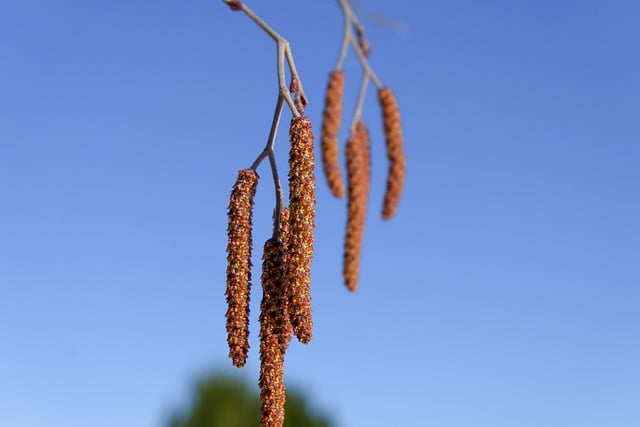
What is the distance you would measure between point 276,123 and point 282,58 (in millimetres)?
289

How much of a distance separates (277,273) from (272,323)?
0.19 m

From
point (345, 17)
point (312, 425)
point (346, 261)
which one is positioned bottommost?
point (346, 261)

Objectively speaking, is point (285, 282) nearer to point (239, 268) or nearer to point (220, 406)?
point (239, 268)

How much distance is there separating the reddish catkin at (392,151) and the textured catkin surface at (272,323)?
107 centimetres

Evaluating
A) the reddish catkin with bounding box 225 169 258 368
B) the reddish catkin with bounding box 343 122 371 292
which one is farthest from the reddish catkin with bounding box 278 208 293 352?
the reddish catkin with bounding box 343 122 371 292

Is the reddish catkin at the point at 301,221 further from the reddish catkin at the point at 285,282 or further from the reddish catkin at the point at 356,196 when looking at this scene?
the reddish catkin at the point at 356,196

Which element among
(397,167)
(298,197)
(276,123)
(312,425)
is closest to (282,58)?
(276,123)

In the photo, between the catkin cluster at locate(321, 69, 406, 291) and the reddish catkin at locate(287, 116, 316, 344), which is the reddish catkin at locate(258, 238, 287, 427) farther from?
the catkin cluster at locate(321, 69, 406, 291)

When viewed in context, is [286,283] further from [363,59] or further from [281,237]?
[363,59]

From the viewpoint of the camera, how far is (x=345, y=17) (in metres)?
2.62

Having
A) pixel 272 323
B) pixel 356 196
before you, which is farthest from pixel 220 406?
pixel 356 196

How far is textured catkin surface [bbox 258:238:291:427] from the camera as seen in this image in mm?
3695

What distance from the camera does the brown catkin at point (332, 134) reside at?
2629mm

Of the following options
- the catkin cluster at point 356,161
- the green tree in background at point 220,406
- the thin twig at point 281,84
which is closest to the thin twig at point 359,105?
the catkin cluster at point 356,161
